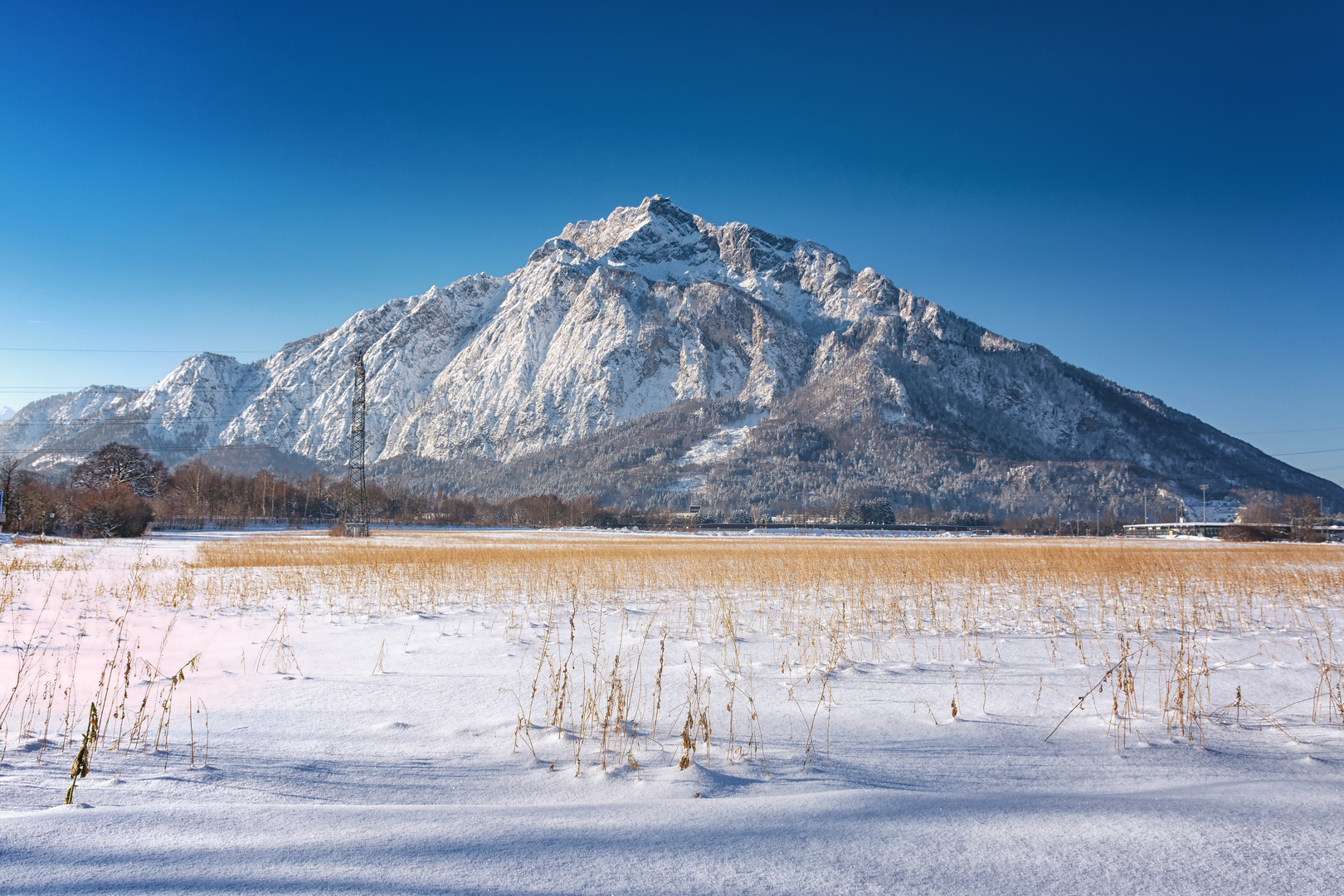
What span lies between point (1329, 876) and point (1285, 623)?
10783 millimetres

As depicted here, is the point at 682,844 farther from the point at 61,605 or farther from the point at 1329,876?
the point at 61,605

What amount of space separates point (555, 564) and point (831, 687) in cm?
1704

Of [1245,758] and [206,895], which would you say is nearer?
[206,895]

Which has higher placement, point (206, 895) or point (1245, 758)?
point (206, 895)

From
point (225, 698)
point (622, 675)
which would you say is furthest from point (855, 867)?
point (225, 698)

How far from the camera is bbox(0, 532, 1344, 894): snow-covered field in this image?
8.98ft

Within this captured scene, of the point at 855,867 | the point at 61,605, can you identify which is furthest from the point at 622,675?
the point at 61,605

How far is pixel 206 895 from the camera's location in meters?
2.38

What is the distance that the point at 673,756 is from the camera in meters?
4.45

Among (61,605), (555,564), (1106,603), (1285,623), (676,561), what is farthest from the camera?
(676,561)

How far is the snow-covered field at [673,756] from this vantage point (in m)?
2.74

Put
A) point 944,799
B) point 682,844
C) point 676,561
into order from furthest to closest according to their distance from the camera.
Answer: point 676,561 < point 944,799 < point 682,844

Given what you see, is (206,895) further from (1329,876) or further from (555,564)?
(555,564)

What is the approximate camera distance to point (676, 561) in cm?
2544
